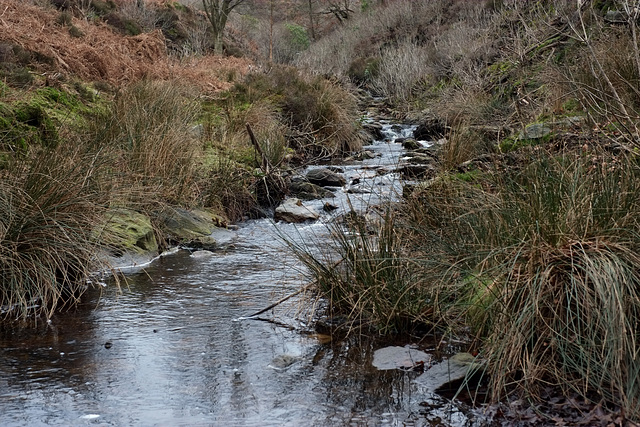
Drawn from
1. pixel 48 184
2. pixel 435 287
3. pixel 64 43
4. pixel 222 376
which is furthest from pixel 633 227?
pixel 64 43

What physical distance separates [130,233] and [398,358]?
318 centimetres

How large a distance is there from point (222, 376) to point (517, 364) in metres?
1.54

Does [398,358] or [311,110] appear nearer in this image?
[398,358]

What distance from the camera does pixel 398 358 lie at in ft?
12.0

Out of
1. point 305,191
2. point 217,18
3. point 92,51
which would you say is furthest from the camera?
point 217,18

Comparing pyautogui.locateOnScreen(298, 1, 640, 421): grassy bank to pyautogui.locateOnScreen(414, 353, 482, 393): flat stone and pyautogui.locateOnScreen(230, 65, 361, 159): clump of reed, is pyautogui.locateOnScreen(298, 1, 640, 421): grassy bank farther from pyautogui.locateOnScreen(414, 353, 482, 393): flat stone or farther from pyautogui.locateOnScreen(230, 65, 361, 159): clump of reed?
pyautogui.locateOnScreen(230, 65, 361, 159): clump of reed

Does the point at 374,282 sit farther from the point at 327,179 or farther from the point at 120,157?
the point at 327,179

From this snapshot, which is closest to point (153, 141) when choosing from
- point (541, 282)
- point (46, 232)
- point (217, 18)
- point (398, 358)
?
point (46, 232)

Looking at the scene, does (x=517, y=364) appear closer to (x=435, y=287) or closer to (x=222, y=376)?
(x=435, y=287)

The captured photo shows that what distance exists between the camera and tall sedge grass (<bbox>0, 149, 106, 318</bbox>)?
169 inches

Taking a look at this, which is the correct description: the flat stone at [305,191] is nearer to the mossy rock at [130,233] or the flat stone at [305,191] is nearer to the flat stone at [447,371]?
the mossy rock at [130,233]

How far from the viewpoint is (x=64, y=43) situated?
11539mm

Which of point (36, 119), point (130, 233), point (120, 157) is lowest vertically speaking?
point (130, 233)

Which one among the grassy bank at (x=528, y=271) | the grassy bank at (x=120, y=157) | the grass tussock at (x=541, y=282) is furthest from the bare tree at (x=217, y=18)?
the grass tussock at (x=541, y=282)
